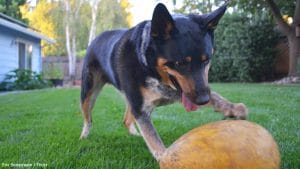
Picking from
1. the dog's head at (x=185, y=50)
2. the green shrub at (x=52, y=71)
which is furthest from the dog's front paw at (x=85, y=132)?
the green shrub at (x=52, y=71)

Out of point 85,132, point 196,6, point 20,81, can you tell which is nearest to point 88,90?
point 85,132

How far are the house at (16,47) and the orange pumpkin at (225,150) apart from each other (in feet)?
48.8

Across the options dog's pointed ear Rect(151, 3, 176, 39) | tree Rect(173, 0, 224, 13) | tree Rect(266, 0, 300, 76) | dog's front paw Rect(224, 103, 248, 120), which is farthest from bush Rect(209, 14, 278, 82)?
dog's pointed ear Rect(151, 3, 176, 39)

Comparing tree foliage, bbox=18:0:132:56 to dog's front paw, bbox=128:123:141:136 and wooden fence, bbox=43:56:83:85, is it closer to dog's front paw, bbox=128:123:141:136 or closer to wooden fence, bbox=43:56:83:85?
wooden fence, bbox=43:56:83:85

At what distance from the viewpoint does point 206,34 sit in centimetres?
300

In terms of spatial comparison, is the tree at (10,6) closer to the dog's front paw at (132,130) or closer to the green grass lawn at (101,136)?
the green grass lawn at (101,136)

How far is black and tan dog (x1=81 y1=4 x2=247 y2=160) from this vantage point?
282 centimetres

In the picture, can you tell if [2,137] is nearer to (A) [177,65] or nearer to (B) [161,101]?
(B) [161,101]

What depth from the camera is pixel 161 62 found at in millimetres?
2996

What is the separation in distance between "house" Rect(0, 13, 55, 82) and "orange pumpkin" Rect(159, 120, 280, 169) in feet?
48.8

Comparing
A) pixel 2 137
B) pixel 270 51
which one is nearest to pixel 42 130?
pixel 2 137

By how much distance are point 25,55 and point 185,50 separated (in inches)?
717

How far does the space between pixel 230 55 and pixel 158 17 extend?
1568 centimetres

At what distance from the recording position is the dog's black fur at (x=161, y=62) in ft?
9.24
